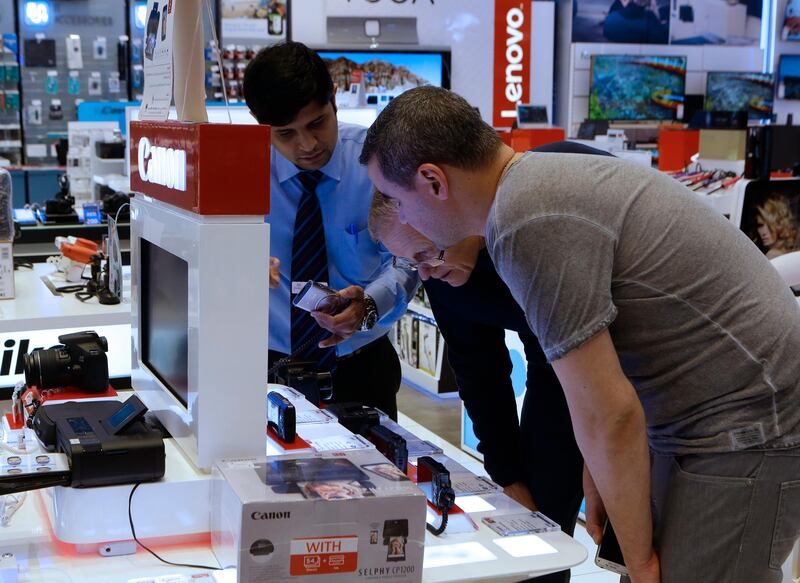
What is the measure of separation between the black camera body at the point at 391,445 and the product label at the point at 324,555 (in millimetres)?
390

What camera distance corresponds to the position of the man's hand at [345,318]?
2394mm

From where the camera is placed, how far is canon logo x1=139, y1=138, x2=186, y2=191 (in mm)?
1778

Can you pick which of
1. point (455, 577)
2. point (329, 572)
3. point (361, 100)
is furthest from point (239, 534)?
point (361, 100)

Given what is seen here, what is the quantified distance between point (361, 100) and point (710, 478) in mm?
5394

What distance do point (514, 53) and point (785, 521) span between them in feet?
39.0

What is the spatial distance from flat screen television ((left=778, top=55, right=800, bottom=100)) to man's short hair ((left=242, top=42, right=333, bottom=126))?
13607 mm

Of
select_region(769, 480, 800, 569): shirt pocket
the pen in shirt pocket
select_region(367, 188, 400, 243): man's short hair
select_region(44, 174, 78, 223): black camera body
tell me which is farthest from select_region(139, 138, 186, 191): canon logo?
select_region(44, 174, 78, 223): black camera body

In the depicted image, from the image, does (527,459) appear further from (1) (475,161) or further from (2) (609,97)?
(2) (609,97)

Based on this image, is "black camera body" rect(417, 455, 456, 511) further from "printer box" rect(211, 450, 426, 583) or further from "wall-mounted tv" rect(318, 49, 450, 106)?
"wall-mounted tv" rect(318, 49, 450, 106)

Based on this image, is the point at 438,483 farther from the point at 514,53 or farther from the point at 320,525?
the point at 514,53

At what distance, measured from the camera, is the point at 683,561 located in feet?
5.12

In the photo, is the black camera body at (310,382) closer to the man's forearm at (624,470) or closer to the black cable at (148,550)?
the black cable at (148,550)

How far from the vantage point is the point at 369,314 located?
2.48 metres

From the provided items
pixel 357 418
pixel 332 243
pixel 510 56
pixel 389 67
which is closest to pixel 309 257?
pixel 332 243
